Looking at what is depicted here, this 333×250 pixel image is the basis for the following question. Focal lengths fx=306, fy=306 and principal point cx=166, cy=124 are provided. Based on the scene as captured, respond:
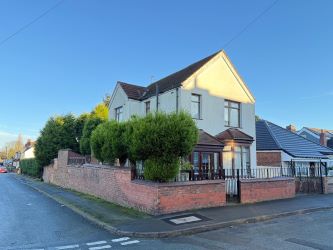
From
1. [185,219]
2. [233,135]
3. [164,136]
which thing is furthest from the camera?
[233,135]

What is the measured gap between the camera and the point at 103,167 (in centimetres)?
1531

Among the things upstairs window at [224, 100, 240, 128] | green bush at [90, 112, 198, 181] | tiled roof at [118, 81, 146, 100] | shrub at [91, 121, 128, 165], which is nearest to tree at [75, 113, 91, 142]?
tiled roof at [118, 81, 146, 100]

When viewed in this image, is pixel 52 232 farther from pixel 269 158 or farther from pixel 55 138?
pixel 55 138

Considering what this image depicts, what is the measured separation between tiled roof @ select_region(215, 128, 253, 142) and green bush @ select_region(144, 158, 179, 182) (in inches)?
345

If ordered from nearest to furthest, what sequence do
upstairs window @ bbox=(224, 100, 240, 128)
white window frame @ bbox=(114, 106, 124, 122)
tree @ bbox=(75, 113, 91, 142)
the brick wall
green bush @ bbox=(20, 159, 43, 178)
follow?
upstairs window @ bbox=(224, 100, 240, 128) → white window frame @ bbox=(114, 106, 124, 122) → the brick wall → tree @ bbox=(75, 113, 91, 142) → green bush @ bbox=(20, 159, 43, 178)

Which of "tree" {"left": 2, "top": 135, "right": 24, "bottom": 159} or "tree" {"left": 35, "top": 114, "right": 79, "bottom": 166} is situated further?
"tree" {"left": 2, "top": 135, "right": 24, "bottom": 159}

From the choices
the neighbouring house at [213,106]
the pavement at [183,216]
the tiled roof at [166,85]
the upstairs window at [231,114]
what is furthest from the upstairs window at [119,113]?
the pavement at [183,216]

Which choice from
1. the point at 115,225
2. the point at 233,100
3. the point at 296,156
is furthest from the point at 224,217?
the point at 296,156

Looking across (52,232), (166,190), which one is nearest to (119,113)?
(166,190)

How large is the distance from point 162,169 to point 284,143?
1647 centimetres

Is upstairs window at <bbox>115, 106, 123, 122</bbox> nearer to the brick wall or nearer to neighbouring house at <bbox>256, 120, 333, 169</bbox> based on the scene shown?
neighbouring house at <bbox>256, 120, 333, 169</bbox>

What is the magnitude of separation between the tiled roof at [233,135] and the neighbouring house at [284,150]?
4348mm

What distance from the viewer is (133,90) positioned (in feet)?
77.8

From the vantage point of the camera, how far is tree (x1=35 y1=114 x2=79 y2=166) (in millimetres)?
29531
